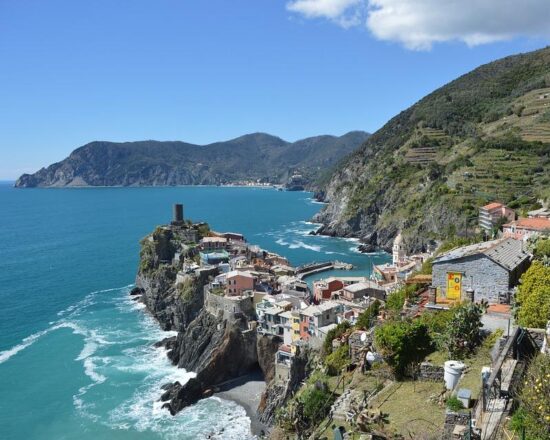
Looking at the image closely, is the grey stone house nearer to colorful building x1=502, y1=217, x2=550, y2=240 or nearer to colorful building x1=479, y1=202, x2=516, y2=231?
colorful building x1=502, y1=217, x2=550, y2=240

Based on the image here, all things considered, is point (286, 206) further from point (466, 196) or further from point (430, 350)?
point (430, 350)

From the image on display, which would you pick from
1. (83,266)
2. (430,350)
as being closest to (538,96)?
(83,266)

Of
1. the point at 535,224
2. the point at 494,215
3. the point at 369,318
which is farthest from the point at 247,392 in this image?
the point at 494,215

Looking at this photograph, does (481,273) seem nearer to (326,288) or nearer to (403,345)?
(403,345)

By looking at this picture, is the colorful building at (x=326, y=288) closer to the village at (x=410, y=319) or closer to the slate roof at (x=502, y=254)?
the village at (x=410, y=319)

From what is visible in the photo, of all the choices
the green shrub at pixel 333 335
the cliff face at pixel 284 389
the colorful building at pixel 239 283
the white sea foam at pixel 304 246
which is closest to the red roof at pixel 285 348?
the cliff face at pixel 284 389

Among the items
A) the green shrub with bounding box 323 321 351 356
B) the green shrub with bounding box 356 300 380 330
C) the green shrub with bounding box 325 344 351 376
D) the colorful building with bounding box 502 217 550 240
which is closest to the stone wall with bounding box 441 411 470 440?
the green shrub with bounding box 325 344 351 376
